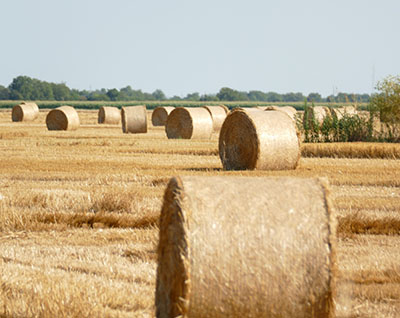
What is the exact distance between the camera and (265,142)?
46.2ft

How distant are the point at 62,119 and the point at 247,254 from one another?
1040 inches

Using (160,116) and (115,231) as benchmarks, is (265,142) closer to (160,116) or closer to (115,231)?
(115,231)

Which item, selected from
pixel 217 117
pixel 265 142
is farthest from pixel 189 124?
pixel 265 142

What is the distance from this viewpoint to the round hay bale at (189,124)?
24.6m

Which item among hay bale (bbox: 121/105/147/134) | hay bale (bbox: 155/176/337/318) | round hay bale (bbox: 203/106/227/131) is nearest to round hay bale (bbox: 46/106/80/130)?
hay bale (bbox: 121/105/147/134)

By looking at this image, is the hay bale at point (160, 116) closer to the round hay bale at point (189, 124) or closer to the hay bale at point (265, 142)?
→ the round hay bale at point (189, 124)

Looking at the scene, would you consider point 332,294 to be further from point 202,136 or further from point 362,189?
point 202,136

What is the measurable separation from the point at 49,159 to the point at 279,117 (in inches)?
210

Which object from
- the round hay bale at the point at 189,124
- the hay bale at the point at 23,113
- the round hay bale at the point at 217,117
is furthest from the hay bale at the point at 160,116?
the round hay bale at the point at 189,124

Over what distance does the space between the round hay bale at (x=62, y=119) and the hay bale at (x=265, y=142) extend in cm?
1652

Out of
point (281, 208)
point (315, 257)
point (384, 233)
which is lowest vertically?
point (384, 233)

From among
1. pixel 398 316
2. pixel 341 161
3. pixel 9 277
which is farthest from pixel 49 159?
pixel 398 316

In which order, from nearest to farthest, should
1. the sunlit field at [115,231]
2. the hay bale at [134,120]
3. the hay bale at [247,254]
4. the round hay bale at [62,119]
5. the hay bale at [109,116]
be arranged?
the hay bale at [247,254], the sunlit field at [115,231], the hay bale at [134,120], the round hay bale at [62,119], the hay bale at [109,116]

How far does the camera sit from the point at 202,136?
82.0 ft
